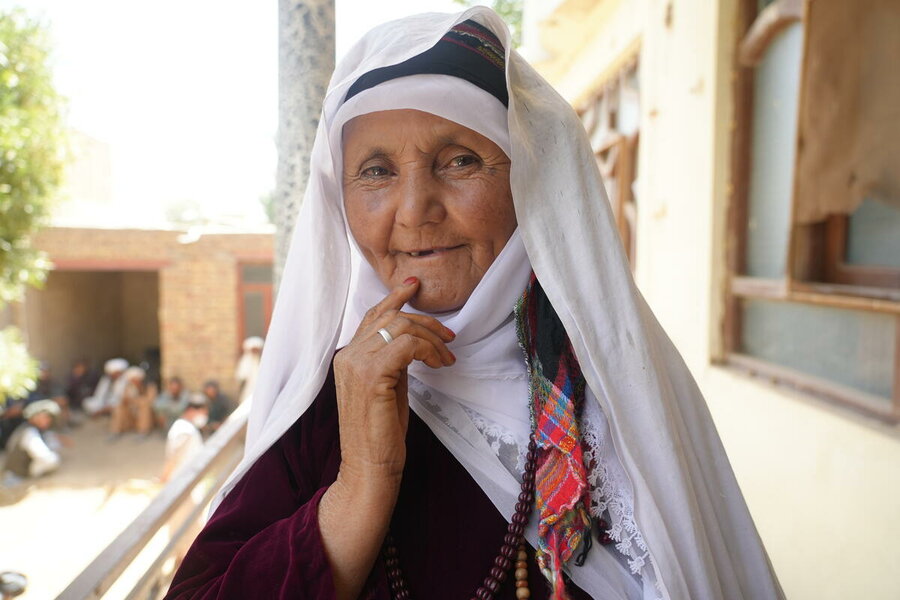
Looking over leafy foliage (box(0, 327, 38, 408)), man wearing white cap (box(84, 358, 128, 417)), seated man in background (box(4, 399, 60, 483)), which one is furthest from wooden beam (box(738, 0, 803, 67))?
man wearing white cap (box(84, 358, 128, 417))

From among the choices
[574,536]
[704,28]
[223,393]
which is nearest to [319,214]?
[574,536]

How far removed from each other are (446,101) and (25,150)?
8.99m

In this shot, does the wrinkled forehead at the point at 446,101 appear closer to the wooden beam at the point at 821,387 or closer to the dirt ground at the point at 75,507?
the wooden beam at the point at 821,387

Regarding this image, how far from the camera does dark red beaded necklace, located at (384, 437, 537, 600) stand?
1.08 meters

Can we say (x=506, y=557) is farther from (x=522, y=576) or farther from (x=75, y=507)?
(x=75, y=507)

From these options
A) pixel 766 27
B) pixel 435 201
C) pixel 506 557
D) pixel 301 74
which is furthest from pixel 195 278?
pixel 506 557

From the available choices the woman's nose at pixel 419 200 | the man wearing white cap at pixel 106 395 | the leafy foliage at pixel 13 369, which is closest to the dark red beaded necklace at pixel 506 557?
the woman's nose at pixel 419 200

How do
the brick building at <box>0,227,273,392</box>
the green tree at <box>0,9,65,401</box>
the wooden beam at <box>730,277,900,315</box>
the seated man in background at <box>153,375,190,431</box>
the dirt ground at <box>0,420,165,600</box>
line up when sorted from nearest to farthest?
the wooden beam at <box>730,277,900,315</box> < the dirt ground at <box>0,420,165,600</box> < the green tree at <box>0,9,65,401</box> < the seated man in background at <box>153,375,190,431</box> < the brick building at <box>0,227,273,392</box>

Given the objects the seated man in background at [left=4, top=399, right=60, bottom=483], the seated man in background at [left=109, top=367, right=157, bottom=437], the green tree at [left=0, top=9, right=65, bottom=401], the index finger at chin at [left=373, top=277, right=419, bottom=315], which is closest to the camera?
the index finger at chin at [left=373, top=277, right=419, bottom=315]

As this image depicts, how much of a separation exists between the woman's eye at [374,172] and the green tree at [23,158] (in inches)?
320

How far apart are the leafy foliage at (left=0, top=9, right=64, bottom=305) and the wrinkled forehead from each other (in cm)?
833

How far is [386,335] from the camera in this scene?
1.10 metres

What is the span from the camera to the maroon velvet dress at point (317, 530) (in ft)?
3.37

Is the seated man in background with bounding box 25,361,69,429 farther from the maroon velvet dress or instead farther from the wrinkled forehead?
the wrinkled forehead
